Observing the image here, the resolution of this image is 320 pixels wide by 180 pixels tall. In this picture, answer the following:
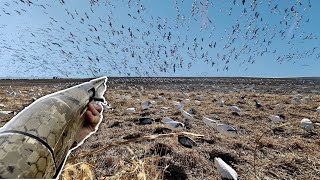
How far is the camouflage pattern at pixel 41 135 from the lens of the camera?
0.72 m

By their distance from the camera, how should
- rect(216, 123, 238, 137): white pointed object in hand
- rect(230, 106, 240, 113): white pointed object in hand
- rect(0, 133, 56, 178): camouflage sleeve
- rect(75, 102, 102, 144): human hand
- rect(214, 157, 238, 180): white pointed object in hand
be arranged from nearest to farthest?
rect(0, 133, 56, 178): camouflage sleeve < rect(75, 102, 102, 144): human hand < rect(214, 157, 238, 180): white pointed object in hand < rect(216, 123, 238, 137): white pointed object in hand < rect(230, 106, 240, 113): white pointed object in hand

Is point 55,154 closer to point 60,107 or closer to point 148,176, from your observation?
point 60,107

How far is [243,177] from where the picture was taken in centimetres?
360

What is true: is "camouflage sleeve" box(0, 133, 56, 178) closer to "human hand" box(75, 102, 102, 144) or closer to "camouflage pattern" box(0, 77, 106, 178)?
"camouflage pattern" box(0, 77, 106, 178)

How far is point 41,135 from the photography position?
32.0 inches

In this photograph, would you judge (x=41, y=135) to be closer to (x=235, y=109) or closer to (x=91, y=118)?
(x=91, y=118)

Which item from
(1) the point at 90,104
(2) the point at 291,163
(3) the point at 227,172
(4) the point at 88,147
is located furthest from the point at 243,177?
(1) the point at 90,104

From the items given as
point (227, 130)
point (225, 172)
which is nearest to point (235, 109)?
point (227, 130)

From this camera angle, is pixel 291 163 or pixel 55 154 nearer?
pixel 55 154

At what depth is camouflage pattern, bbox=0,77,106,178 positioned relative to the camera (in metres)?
0.72

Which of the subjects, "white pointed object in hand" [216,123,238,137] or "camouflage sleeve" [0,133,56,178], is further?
"white pointed object in hand" [216,123,238,137]

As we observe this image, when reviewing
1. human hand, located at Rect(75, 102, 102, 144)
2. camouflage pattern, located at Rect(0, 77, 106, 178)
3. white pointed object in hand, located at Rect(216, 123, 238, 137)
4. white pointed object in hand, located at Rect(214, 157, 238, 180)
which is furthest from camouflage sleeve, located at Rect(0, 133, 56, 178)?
white pointed object in hand, located at Rect(216, 123, 238, 137)

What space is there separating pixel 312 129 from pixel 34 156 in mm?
6475

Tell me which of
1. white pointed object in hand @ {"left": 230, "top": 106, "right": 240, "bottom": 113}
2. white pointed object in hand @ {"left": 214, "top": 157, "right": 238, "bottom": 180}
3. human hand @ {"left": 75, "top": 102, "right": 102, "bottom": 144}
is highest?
human hand @ {"left": 75, "top": 102, "right": 102, "bottom": 144}
